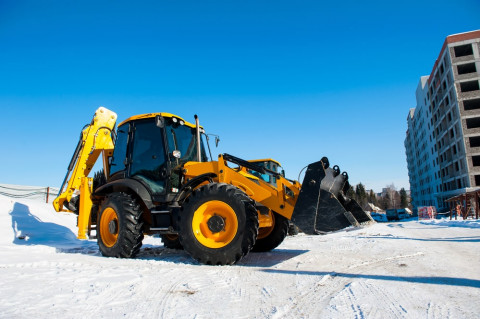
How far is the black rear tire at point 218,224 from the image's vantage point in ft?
16.3

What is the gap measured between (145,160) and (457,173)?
47066 mm

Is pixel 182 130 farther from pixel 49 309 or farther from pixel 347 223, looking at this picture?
pixel 49 309

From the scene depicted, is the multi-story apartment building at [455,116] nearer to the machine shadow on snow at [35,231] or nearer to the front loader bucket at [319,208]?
the front loader bucket at [319,208]

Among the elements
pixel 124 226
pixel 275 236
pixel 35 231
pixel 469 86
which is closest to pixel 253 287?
pixel 275 236

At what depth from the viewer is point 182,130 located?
21.5ft

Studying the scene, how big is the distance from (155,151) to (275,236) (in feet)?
9.76

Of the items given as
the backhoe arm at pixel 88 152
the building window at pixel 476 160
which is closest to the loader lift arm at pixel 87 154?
the backhoe arm at pixel 88 152

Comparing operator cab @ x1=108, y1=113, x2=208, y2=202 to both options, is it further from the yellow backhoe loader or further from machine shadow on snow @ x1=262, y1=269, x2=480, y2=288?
machine shadow on snow @ x1=262, y1=269, x2=480, y2=288

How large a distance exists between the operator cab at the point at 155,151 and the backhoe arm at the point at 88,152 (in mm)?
1284

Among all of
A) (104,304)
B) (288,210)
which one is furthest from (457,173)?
(104,304)

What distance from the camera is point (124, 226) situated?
5887 millimetres

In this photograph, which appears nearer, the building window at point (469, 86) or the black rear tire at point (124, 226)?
the black rear tire at point (124, 226)

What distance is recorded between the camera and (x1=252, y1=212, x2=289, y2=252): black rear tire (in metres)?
6.59

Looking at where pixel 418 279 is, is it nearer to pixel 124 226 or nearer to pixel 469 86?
pixel 124 226
